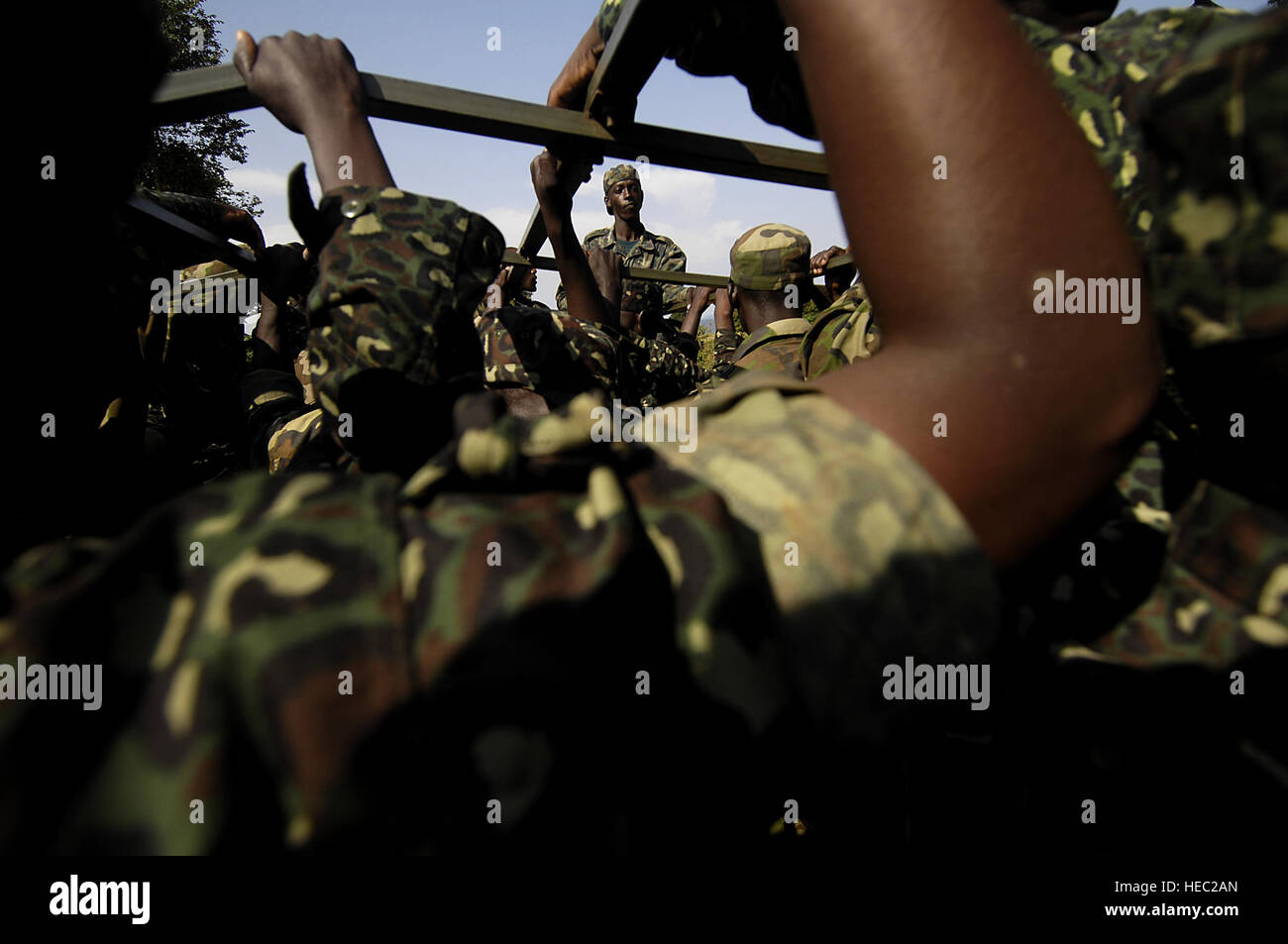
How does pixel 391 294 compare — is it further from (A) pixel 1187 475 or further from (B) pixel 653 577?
(A) pixel 1187 475

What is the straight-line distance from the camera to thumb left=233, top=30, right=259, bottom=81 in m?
1.79

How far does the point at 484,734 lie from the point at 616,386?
3.20 metres

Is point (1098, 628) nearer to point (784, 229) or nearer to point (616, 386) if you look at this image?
point (616, 386)

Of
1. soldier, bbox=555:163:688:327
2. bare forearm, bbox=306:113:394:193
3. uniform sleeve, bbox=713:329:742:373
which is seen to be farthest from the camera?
soldier, bbox=555:163:688:327

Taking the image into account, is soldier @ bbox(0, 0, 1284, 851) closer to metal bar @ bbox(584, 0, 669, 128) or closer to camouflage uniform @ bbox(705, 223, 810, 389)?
metal bar @ bbox(584, 0, 669, 128)

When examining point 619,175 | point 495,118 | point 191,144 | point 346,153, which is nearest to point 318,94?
point 346,153

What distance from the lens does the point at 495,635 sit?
0.53m

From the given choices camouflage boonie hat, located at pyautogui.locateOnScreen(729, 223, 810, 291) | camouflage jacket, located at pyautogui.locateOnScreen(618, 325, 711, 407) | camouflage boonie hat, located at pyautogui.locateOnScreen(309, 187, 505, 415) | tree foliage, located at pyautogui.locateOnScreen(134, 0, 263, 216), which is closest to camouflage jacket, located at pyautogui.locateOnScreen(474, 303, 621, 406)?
camouflage jacket, located at pyautogui.locateOnScreen(618, 325, 711, 407)

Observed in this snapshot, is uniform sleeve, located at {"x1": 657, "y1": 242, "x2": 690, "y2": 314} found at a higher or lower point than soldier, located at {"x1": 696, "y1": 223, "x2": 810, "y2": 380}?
higher

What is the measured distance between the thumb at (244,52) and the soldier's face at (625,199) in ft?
27.2

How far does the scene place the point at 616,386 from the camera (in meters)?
3.65

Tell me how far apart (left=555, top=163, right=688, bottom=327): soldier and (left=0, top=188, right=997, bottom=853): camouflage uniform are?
8571 mm

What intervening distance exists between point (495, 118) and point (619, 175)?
27.9 feet
